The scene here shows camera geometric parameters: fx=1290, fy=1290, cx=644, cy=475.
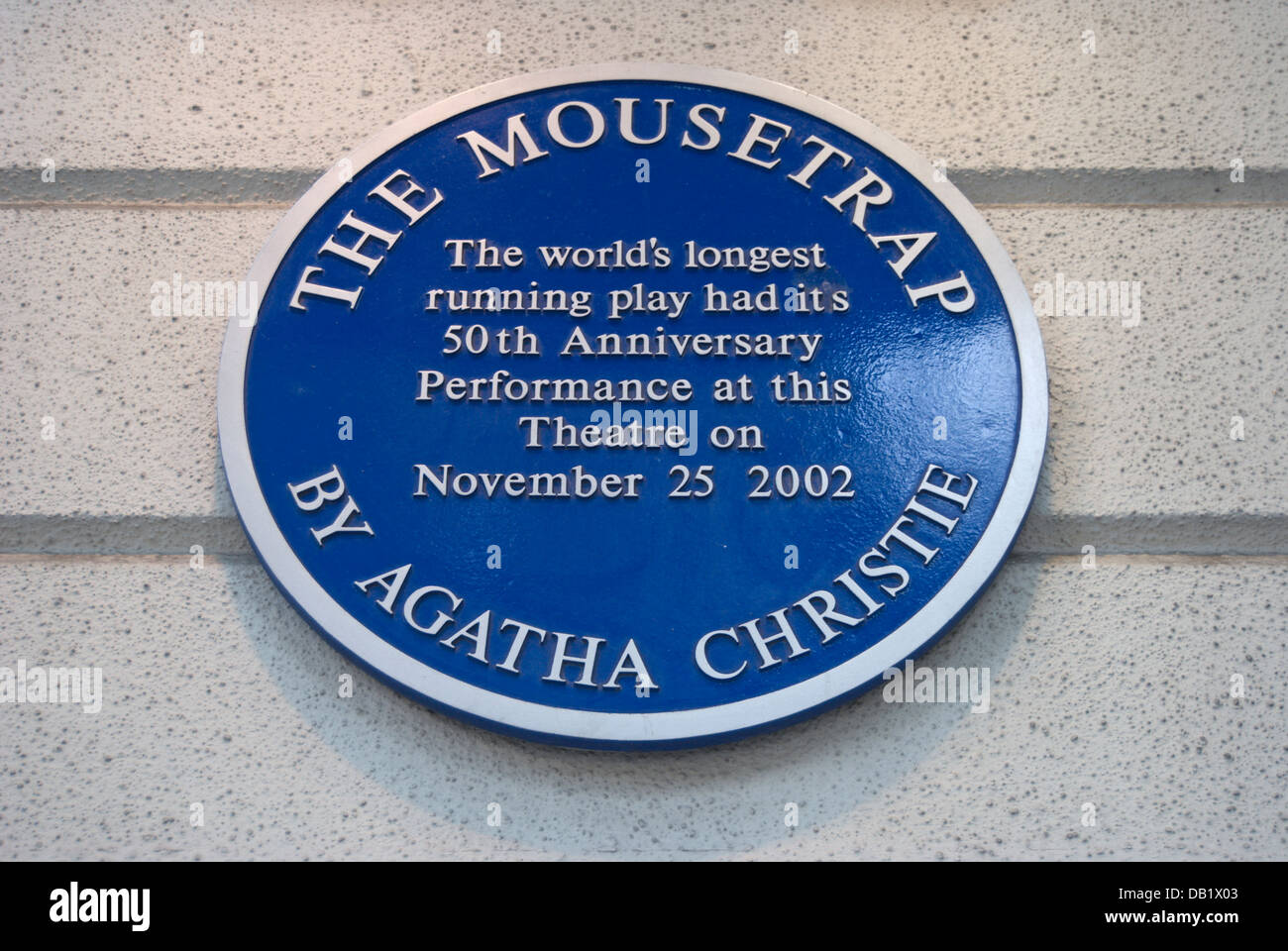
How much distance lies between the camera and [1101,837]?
2.12 meters

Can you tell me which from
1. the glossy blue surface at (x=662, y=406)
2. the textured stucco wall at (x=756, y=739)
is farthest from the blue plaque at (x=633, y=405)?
the textured stucco wall at (x=756, y=739)

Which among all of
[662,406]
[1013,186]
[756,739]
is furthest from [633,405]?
[1013,186]

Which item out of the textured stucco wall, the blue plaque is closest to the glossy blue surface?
the blue plaque

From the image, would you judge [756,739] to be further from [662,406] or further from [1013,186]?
[1013,186]

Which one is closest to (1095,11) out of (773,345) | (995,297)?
(995,297)

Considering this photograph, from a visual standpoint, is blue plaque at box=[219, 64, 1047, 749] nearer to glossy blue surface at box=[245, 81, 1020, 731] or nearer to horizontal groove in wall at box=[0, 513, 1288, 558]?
glossy blue surface at box=[245, 81, 1020, 731]

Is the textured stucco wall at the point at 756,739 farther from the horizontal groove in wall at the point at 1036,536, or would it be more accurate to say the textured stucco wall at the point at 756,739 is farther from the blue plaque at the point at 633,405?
the blue plaque at the point at 633,405

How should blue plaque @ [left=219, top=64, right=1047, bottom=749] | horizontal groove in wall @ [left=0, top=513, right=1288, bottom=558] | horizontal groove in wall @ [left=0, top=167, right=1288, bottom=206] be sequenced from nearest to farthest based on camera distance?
blue plaque @ [left=219, top=64, right=1047, bottom=749] → horizontal groove in wall @ [left=0, top=513, right=1288, bottom=558] → horizontal groove in wall @ [left=0, top=167, right=1288, bottom=206]

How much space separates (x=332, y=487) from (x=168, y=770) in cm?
55

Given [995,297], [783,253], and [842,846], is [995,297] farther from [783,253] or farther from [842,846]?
[842,846]

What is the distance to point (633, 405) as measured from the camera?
2256mm

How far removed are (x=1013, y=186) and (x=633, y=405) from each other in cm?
86

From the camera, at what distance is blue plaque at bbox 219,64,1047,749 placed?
2115 mm

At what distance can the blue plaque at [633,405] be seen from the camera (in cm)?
212
